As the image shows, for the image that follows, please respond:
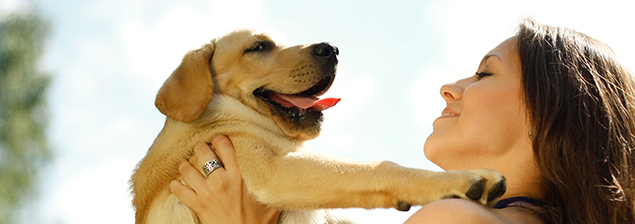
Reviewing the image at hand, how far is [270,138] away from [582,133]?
147cm

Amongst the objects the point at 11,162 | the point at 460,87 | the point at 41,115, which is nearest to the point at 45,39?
the point at 41,115

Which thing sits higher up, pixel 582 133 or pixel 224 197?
pixel 224 197

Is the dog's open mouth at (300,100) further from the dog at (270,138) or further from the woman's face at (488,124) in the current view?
the woman's face at (488,124)

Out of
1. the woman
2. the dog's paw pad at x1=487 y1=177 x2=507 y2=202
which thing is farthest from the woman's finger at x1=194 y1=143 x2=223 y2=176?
the dog's paw pad at x1=487 y1=177 x2=507 y2=202

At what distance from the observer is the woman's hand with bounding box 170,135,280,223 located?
8.68 ft

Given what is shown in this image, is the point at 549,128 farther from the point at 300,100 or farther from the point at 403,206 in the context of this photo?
the point at 300,100

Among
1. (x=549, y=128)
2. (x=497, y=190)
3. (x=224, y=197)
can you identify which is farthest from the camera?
(x=224, y=197)

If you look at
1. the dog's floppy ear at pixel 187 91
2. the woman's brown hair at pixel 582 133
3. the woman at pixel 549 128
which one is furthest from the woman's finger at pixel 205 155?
the woman's brown hair at pixel 582 133

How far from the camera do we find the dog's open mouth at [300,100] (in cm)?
302

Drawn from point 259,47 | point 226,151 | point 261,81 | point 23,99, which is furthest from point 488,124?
point 23,99

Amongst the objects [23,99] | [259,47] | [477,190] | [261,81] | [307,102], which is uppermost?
[23,99]

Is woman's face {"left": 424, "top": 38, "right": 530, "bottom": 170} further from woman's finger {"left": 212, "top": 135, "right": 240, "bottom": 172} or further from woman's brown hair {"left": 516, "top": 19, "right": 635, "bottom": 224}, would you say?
woman's finger {"left": 212, "top": 135, "right": 240, "bottom": 172}

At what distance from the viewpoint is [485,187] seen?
2.00 metres

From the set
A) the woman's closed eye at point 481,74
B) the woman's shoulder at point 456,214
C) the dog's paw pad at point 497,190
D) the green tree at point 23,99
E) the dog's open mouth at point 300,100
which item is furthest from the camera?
the green tree at point 23,99
